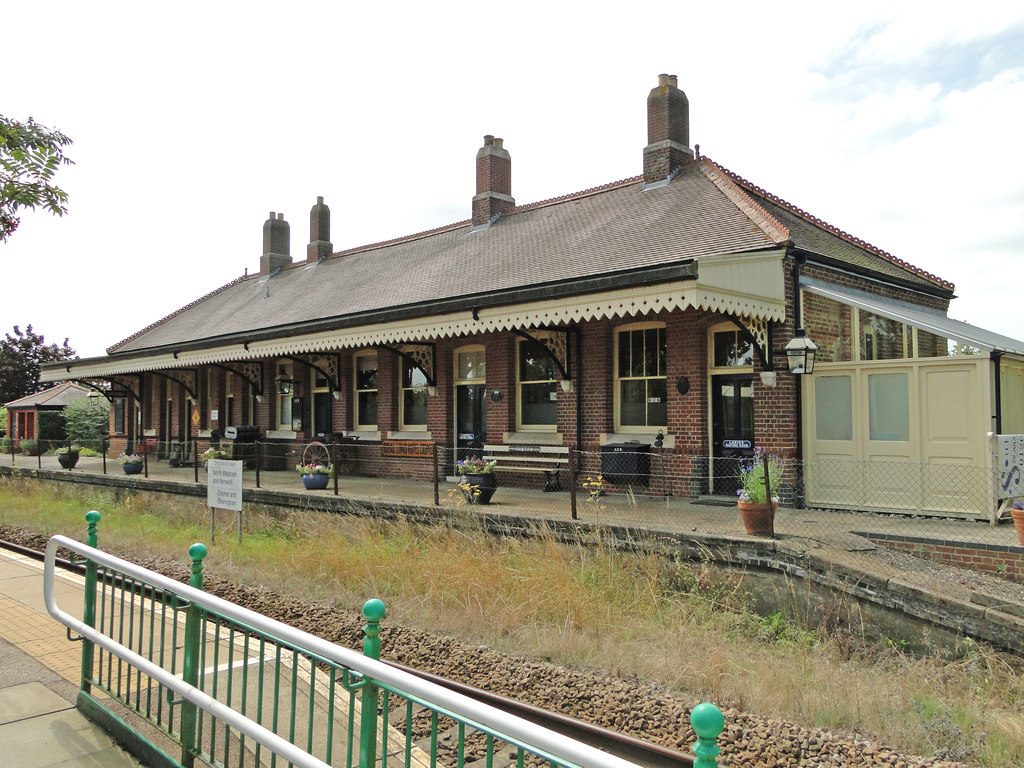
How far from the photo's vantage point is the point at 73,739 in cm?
429

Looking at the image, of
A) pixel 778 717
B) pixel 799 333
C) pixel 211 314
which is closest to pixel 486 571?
pixel 778 717

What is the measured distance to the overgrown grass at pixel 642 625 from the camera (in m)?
5.22

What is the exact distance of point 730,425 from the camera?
1195 centimetres

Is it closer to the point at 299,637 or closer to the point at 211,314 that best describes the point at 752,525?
the point at 299,637

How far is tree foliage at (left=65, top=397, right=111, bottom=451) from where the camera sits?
3198cm

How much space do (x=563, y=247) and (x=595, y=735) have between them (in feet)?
37.2

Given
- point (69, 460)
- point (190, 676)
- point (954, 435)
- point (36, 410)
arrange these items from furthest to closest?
point (36, 410)
point (69, 460)
point (954, 435)
point (190, 676)

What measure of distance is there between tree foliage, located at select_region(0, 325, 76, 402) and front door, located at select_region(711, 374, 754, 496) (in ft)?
158

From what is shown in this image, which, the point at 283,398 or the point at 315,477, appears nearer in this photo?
the point at 315,477

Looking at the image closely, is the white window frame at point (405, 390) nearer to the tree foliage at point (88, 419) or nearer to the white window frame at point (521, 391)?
the white window frame at point (521, 391)

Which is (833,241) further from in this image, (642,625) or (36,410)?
(36,410)

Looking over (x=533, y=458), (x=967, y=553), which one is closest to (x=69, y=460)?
(x=533, y=458)

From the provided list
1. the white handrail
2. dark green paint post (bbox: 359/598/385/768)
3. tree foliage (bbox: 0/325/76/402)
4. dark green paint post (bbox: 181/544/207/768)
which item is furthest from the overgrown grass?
tree foliage (bbox: 0/325/76/402)

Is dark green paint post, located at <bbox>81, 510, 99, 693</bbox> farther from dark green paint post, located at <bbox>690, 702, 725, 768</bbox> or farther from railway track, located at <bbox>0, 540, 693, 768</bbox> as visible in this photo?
dark green paint post, located at <bbox>690, 702, 725, 768</bbox>
